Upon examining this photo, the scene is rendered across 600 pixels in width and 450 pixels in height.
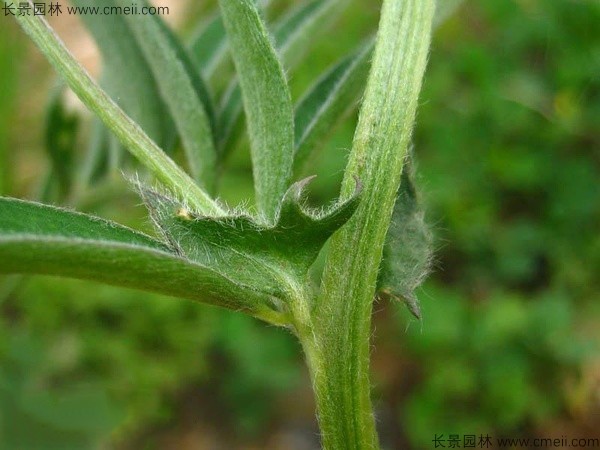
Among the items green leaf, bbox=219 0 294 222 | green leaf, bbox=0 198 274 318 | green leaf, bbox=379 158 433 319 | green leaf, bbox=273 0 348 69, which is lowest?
green leaf, bbox=0 198 274 318

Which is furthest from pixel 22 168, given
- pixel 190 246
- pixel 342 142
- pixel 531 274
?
pixel 190 246

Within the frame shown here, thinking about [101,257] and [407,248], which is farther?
[407,248]

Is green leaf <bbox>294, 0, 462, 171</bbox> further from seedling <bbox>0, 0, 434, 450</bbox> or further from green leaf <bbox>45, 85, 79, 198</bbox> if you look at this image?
green leaf <bbox>45, 85, 79, 198</bbox>

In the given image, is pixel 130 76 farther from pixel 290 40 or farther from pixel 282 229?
pixel 282 229

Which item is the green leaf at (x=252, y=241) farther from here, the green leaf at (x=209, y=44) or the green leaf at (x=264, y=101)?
the green leaf at (x=209, y=44)

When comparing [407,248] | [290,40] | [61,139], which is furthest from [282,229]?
[61,139]

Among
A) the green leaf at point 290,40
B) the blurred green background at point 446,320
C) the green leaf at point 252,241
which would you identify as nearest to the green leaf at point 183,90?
the green leaf at point 290,40

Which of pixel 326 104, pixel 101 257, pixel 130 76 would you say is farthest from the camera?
pixel 130 76

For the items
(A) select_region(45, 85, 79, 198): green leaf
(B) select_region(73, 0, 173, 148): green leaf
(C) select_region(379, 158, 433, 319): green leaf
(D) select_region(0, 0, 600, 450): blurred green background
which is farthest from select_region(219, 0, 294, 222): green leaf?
(D) select_region(0, 0, 600, 450): blurred green background
